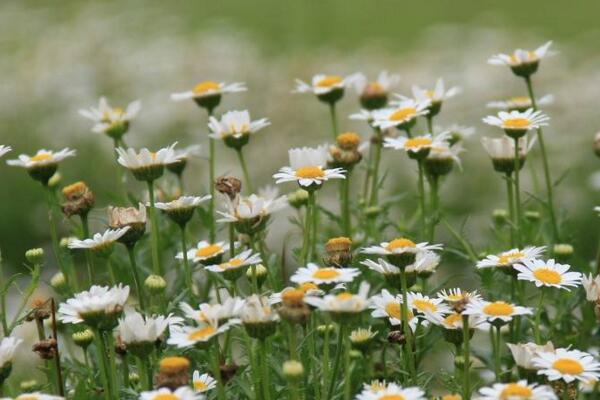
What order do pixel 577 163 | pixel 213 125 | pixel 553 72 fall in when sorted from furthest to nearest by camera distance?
pixel 553 72 < pixel 577 163 < pixel 213 125

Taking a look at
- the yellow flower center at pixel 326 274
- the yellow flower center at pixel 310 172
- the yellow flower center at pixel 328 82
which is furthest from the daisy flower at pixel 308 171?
the yellow flower center at pixel 328 82

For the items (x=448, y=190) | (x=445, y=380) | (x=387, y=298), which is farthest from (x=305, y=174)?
(x=448, y=190)

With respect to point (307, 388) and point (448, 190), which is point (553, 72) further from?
point (307, 388)

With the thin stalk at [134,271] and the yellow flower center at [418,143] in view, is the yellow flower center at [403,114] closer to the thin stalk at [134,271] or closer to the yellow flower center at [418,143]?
the yellow flower center at [418,143]

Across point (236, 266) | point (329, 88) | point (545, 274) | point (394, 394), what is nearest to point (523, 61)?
point (329, 88)

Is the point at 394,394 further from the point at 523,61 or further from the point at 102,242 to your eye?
the point at 523,61

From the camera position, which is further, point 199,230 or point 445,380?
point 199,230
